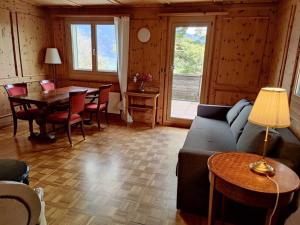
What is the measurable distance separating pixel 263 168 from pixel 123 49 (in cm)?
361

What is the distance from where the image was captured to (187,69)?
4.20 meters

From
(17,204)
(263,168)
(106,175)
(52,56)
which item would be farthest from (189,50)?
(17,204)

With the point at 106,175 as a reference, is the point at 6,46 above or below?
above

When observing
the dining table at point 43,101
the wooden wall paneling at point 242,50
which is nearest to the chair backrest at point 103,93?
the dining table at point 43,101

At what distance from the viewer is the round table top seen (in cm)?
130

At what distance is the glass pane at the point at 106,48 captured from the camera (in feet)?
15.0

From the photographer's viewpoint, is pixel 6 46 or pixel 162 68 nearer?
pixel 6 46

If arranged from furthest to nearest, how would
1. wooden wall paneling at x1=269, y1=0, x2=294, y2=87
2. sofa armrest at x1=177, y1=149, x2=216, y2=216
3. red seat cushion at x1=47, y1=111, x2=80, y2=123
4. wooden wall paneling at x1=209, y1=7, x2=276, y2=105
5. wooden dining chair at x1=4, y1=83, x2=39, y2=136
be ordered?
wooden wall paneling at x1=209, y1=7, x2=276, y2=105 → wooden dining chair at x1=4, y1=83, x2=39, y2=136 → red seat cushion at x1=47, y1=111, x2=80, y2=123 → wooden wall paneling at x1=269, y1=0, x2=294, y2=87 → sofa armrest at x1=177, y1=149, x2=216, y2=216

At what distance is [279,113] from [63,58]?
471cm

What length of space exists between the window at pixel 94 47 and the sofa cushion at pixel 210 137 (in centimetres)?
252

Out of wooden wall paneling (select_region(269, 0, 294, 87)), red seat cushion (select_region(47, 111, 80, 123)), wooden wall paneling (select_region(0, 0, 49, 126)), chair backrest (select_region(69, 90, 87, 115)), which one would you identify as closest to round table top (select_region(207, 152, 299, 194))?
wooden wall paneling (select_region(269, 0, 294, 87))

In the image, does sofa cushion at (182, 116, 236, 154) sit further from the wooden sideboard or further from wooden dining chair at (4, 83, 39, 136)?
wooden dining chair at (4, 83, 39, 136)

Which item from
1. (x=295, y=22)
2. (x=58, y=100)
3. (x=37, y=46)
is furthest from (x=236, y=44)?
(x=37, y=46)

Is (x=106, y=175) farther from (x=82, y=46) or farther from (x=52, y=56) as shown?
(x=82, y=46)
